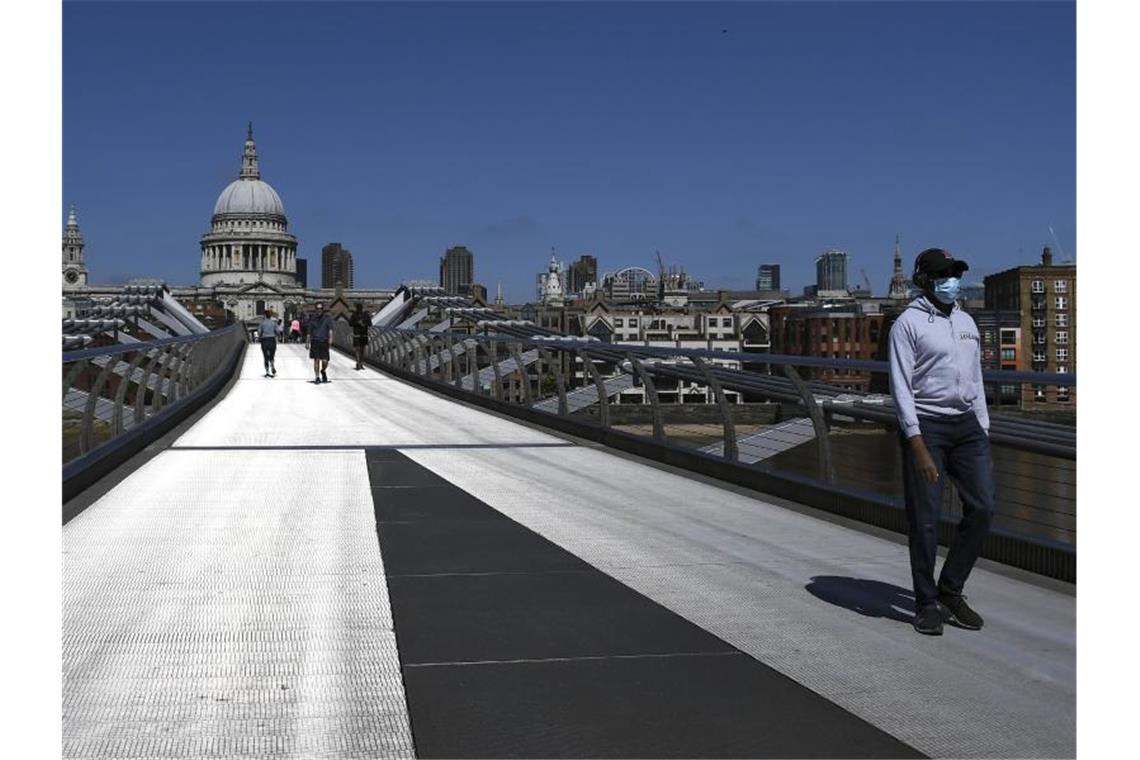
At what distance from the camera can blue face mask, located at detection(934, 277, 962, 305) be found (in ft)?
19.9

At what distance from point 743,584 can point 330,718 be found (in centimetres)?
308

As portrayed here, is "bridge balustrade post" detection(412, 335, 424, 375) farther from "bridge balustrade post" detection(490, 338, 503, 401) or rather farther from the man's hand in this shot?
the man's hand

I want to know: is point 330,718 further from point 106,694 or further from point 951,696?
point 951,696

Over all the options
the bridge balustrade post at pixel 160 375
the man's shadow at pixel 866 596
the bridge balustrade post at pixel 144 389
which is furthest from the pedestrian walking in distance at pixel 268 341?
the man's shadow at pixel 866 596

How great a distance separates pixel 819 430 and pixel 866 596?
11.7 feet

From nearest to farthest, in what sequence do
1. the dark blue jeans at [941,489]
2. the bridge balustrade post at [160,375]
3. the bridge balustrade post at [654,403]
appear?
the dark blue jeans at [941,489]
the bridge balustrade post at [654,403]
the bridge balustrade post at [160,375]

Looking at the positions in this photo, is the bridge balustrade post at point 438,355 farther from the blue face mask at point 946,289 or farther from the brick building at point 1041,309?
the brick building at point 1041,309

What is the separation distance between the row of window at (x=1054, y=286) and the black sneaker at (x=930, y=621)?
→ 151 meters

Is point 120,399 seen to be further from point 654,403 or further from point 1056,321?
point 1056,321

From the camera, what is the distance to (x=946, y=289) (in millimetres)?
6059

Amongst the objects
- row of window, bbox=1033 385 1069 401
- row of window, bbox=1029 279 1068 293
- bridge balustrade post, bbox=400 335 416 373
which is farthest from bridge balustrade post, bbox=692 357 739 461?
row of window, bbox=1029 279 1068 293

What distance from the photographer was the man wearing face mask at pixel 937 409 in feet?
20.0

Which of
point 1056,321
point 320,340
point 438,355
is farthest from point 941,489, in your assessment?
point 1056,321
